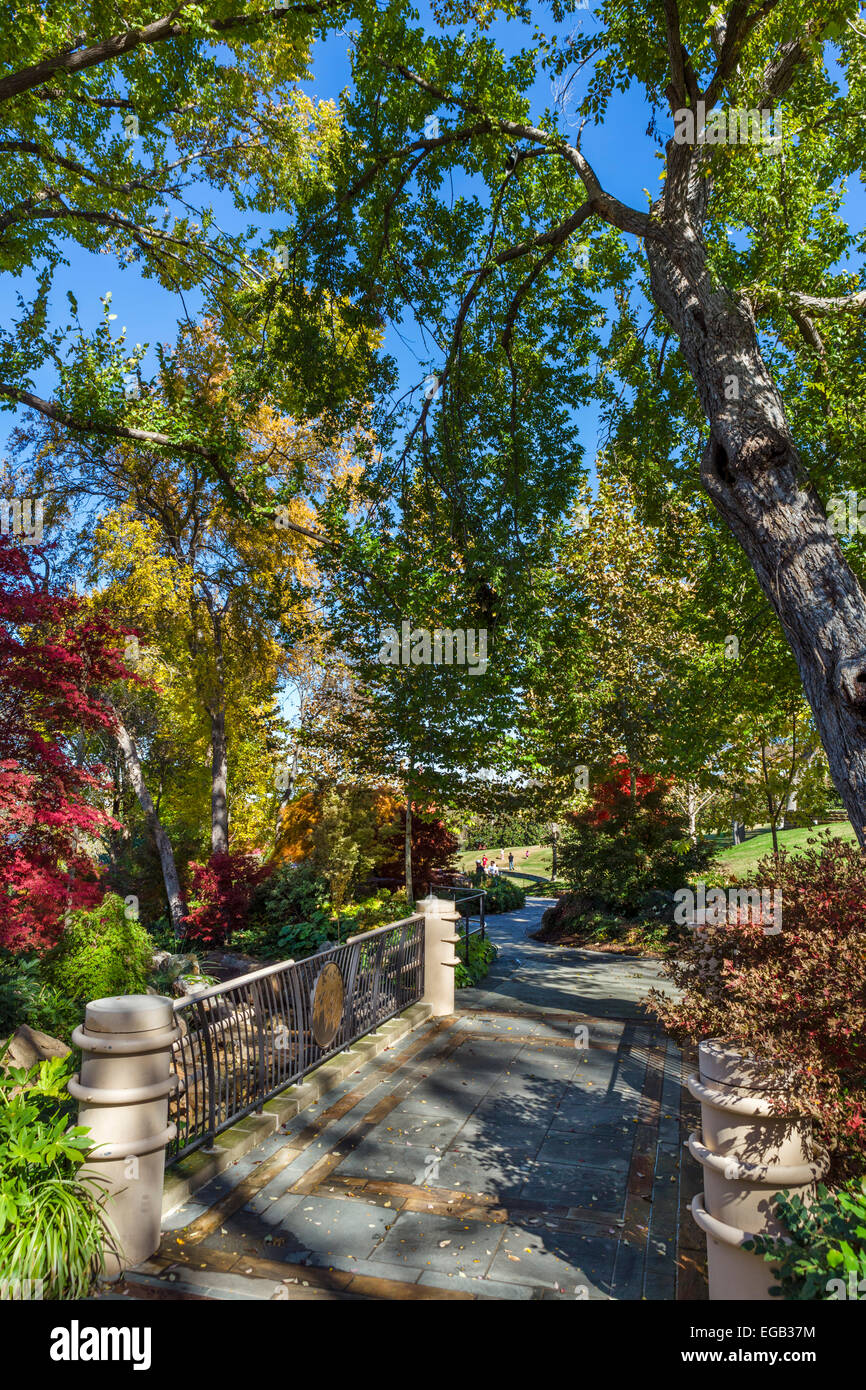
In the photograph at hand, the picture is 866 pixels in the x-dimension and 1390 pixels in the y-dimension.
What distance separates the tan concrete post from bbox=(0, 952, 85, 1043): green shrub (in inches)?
155

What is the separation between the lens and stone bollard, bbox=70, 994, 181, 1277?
3.87 meters

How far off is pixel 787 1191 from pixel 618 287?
33.9 feet

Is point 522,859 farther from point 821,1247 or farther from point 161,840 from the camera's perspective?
point 821,1247

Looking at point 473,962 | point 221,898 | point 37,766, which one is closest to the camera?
point 37,766

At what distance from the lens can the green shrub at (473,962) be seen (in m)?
10.9

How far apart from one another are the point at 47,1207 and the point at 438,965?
5.84 metres

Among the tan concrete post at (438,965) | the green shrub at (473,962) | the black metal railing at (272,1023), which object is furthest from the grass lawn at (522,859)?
the black metal railing at (272,1023)

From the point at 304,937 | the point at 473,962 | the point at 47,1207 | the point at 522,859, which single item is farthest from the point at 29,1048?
the point at 522,859

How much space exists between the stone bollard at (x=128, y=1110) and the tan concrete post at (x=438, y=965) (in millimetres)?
5024

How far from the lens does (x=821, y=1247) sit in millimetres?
2670

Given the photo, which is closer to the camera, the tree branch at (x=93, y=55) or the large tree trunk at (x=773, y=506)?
the large tree trunk at (x=773, y=506)

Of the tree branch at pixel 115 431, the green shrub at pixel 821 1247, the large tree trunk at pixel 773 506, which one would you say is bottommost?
the green shrub at pixel 821 1247

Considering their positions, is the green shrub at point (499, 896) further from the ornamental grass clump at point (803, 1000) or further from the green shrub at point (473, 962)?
the ornamental grass clump at point (803, 1000)

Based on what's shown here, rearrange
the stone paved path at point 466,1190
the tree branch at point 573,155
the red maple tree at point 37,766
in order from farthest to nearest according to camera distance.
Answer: the red maple tree at point 37,766, the tree branch at point 573,155, the stone paved path at point 466,1190
